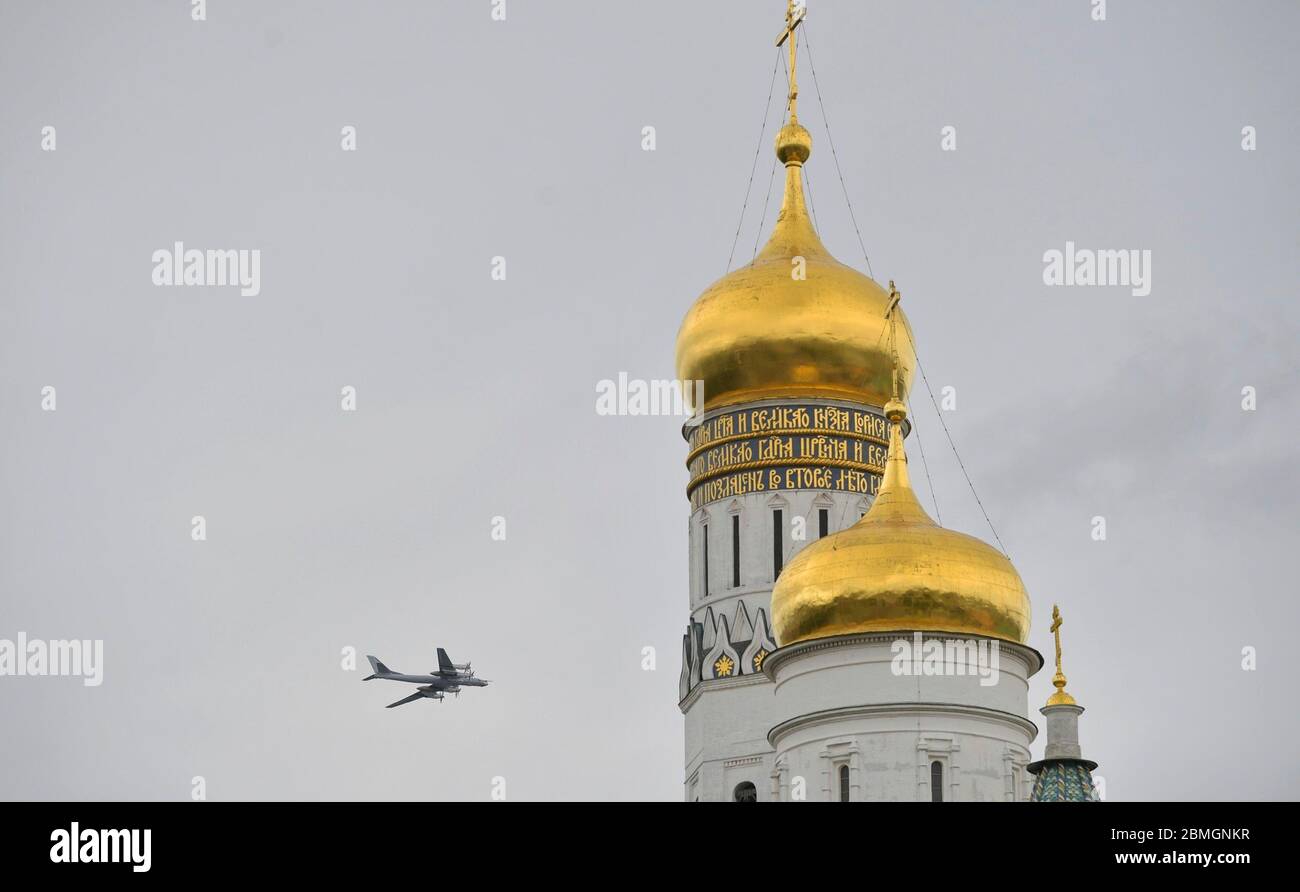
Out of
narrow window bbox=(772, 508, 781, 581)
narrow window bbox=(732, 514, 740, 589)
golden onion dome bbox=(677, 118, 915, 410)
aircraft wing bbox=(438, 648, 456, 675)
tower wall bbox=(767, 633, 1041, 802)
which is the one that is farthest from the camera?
aircraft wing bbox=(438, 648, 456, 675)

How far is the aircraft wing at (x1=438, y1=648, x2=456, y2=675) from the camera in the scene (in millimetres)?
56541

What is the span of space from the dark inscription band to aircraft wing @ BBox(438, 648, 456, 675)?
1166 cm

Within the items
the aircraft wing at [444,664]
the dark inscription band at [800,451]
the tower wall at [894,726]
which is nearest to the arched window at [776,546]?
the dark inscription band at [800,451]

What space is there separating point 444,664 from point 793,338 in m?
14.6

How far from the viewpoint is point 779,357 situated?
45531mm

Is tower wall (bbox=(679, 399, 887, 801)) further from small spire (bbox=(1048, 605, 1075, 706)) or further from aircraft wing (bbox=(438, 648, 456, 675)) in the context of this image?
aircraft wing (bbox=(438, 648, 456, 675))

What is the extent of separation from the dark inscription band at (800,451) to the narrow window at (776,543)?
364 millimetres

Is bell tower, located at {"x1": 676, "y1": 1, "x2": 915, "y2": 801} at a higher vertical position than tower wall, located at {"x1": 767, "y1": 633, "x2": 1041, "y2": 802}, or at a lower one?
higher

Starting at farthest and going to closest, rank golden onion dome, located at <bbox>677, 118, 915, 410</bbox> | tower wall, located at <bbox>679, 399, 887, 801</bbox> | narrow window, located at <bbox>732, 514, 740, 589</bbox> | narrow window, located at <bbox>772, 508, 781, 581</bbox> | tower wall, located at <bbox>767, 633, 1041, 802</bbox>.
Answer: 1. golden onion dome, located at <bbox>677, 118, 915, 410</bbox>
2. narrow window, located at <bbox>732, 514, 740, 589</bbox>
3. narrow window, located at <bbox>772, 508, 781, 581</bbox>
4. tower wall, located at <bbox>679, 399, 887, 801</bbox>
5. tower wall, located at <bbox>767, 633, 1041, 802</bbox>

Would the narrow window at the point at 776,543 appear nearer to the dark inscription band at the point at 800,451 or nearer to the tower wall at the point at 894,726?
the dark inscription band at the point at 800,451

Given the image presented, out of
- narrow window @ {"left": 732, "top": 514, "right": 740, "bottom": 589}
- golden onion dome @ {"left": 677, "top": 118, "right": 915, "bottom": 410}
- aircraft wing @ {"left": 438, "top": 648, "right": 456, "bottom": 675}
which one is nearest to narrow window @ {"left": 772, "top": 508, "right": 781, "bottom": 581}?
narrow window @ {"left": 732, "top": 514, "right": 740, "bottom": 589}
